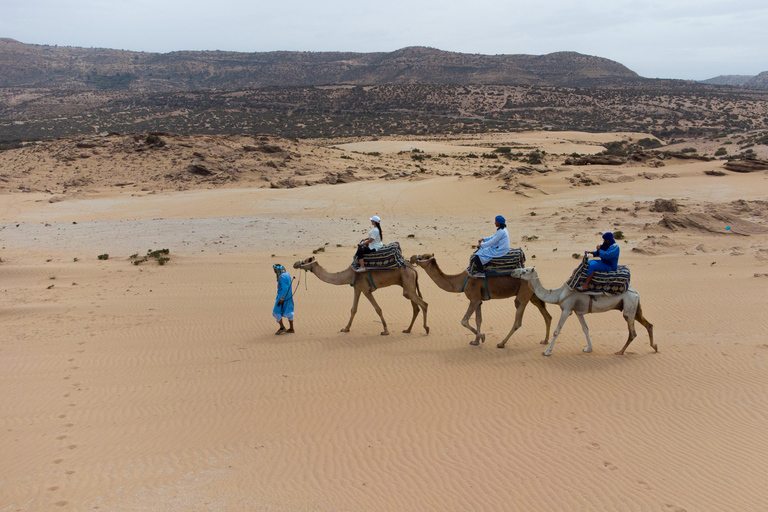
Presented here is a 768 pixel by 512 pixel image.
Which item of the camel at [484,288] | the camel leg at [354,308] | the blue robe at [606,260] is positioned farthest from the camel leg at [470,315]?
the camel leg at [354,308]

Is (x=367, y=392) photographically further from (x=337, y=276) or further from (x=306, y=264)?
(x=306, y=264)

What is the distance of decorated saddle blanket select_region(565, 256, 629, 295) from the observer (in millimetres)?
9797

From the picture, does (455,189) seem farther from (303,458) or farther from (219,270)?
(303,458)

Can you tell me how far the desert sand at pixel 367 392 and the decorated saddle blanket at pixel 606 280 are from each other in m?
1.44

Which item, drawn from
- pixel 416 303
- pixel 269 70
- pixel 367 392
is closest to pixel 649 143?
pixel 416 303

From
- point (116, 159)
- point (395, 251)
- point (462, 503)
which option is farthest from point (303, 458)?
point (116, 159)

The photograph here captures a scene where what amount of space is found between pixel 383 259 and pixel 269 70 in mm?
179812

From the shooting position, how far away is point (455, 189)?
32.2 meters

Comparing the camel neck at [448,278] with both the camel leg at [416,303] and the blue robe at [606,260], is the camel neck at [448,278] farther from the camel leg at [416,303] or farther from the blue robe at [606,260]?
the blue robe at [606,260]

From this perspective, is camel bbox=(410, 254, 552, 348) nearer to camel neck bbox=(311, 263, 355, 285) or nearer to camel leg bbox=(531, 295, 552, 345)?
camel leg bbox=(531, 295, 552, 345)

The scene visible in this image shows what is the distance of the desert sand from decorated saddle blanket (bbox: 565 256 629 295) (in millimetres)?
1444

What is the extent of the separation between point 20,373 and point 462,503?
9.14 meters

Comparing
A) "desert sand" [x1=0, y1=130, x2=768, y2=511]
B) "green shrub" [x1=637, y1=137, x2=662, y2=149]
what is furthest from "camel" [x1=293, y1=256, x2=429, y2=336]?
"green shrub" [x1=637, y1=137, x2=662, y2=149]

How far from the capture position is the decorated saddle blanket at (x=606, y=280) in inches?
386
